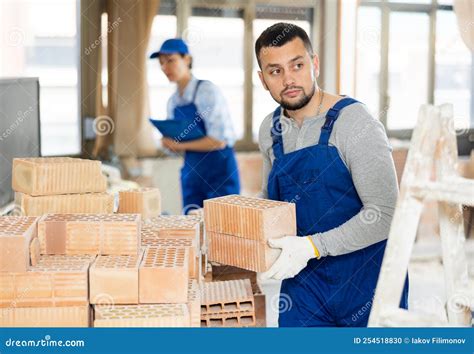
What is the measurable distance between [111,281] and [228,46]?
4469mm

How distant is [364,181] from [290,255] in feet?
1.04

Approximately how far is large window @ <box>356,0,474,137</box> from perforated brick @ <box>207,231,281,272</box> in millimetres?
4285

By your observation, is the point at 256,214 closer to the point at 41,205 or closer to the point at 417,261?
the point at 41,205

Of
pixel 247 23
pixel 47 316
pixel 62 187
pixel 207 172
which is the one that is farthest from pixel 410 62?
pixel 47 316

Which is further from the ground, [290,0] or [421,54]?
[290,0]

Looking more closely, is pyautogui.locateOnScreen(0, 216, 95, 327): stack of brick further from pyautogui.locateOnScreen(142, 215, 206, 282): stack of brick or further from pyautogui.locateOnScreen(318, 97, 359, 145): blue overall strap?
pyautogui.locateOnScreen(318, 97, 359, 145): blue overall strap

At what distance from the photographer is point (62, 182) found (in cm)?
234

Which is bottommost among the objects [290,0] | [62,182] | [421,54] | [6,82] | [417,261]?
[417,261]

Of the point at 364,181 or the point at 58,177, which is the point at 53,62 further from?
the point at 364,181

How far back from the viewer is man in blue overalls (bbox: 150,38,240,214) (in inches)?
166

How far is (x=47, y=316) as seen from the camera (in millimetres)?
1875

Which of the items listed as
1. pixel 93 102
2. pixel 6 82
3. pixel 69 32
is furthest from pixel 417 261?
pixel 6 82

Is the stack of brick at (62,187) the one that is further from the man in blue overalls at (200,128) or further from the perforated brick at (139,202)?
the man in blue overalls at (200,128)

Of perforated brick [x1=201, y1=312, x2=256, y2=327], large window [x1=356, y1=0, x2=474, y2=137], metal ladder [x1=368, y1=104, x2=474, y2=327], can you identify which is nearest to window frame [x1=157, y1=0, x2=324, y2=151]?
large window [x1=356, y1=0, x2=474, y2=137]
